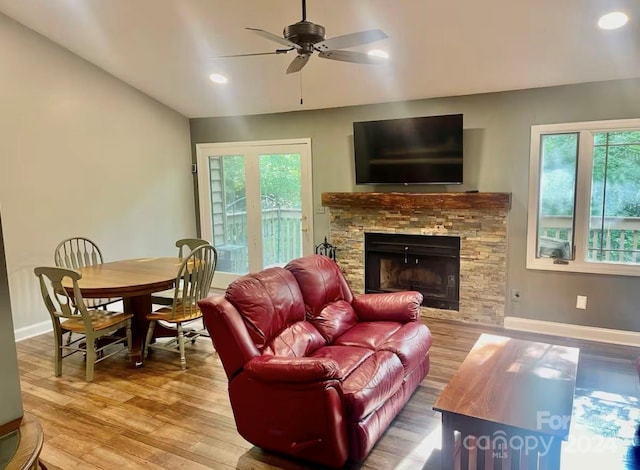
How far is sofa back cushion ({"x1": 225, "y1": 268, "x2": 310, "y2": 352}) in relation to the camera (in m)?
2.61

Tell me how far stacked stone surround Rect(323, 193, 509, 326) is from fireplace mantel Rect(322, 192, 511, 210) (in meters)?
0.02

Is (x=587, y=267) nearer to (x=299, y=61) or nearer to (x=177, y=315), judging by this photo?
(x=299, y=61)

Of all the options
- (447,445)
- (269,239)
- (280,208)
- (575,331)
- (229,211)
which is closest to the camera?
(447,445)

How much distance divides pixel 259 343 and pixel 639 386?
2.83 metres

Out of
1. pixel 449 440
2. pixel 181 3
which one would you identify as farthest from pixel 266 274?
pixel 181 3

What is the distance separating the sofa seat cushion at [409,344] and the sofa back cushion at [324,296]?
0.42 m

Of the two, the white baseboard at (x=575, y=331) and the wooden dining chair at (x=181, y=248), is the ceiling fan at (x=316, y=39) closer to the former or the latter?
the wooden dining chair at (x=181, y=248)

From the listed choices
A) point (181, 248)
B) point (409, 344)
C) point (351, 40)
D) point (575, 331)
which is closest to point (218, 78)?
point (181, 248)

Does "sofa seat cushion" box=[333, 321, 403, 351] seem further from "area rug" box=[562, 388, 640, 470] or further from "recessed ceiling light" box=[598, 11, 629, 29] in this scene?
"recessed ceiling light" box=[598, 11, 629, 29]

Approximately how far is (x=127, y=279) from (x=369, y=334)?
2.11m

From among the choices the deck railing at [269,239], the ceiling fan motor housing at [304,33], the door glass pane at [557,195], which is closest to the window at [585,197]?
the door glass pane at [557,195]

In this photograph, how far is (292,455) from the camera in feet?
8.07

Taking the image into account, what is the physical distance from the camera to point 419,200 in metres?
4.77

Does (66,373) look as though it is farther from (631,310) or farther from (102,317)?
(631,310)
